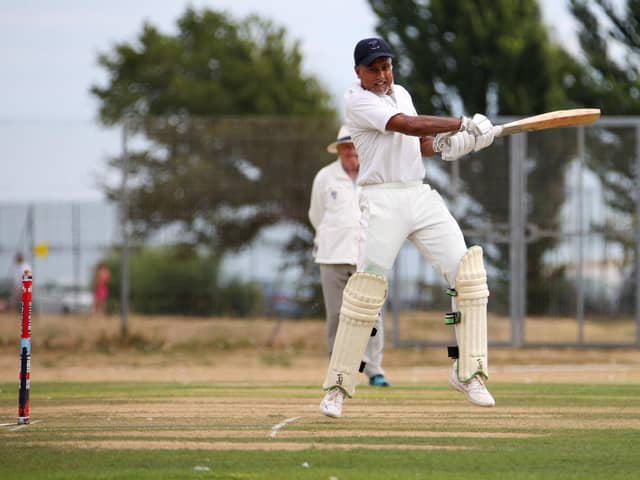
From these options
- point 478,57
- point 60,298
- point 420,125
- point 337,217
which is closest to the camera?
point 420,125

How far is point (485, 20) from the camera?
1172 inches

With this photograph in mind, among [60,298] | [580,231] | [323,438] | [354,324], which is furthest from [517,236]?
[323,438]

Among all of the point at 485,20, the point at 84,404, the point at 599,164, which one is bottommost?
the point at 84,404

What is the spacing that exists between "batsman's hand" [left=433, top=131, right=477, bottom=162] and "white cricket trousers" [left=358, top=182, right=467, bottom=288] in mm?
292

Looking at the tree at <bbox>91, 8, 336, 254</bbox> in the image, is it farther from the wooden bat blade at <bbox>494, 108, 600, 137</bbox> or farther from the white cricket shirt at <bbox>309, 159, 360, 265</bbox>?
the wooden bat blade at <bbox>494, 108, 600, 137</bbox>

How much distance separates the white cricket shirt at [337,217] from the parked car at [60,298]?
28.2ft

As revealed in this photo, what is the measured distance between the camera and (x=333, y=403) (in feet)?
26.6

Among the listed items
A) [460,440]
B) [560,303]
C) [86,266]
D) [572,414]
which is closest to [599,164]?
[560,303]

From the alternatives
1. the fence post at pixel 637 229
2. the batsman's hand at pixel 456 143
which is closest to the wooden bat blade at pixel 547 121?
the batsman's hand at pixel 456 143

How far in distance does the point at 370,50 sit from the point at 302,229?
10867 mm

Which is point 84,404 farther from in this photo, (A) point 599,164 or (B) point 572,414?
(A) point 599,164

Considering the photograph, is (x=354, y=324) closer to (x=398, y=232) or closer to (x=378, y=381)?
(x=398, y=232)

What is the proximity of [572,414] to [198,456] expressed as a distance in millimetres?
3071

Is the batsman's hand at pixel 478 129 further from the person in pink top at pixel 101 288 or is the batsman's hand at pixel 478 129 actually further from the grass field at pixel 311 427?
the person in pink top at pixel 101 288
